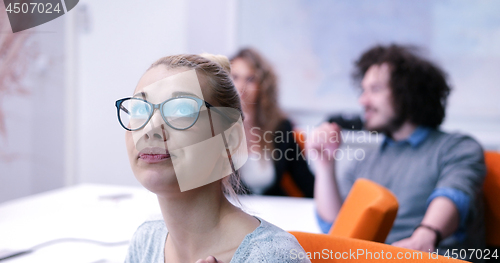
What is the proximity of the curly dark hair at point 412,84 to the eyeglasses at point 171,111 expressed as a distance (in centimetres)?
110

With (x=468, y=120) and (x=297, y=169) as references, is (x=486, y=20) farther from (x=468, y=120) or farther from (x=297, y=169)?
(x=297, y=169)

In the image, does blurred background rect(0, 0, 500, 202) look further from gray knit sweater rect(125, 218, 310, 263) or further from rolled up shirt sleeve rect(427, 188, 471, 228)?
gray knit sweater rect(125, 218, 310, 263)

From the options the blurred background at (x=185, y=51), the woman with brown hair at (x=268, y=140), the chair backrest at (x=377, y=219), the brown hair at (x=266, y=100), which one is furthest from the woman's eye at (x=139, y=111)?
the blurred background at (x=185, y=51)

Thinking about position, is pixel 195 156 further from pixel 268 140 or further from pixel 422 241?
pixel 268 140

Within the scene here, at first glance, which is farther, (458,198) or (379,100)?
(379,100)

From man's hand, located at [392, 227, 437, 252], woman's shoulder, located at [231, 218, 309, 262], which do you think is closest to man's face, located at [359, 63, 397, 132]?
man's hand, located at [392, 227, 437, 252]

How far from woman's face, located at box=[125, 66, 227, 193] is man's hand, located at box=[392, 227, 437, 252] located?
78cm

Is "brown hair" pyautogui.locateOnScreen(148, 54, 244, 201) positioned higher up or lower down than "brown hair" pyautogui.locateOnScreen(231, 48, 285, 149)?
higher up

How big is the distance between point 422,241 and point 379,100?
584 millimetres

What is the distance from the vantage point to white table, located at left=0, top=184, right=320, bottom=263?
1.02 meters

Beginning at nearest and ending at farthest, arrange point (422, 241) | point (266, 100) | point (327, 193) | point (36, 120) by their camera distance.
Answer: point (422, 241), point (327, 193), point (266, 100), point (36, 120)

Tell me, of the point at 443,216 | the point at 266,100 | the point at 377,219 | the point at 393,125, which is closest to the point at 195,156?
the point at 377,219

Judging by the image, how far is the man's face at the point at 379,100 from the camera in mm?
1566

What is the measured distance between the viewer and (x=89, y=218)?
1311 mm
